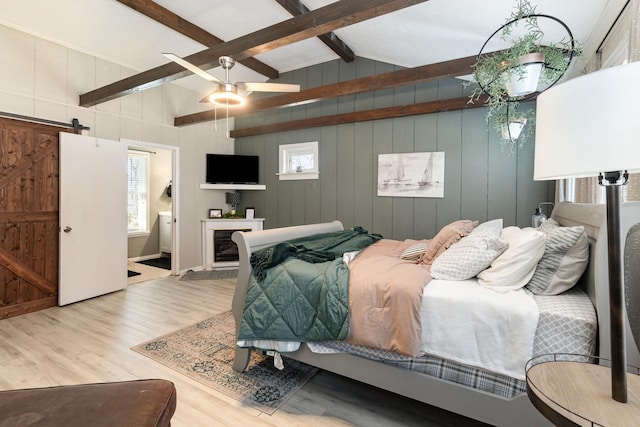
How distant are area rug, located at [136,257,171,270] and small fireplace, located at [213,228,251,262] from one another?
97cm

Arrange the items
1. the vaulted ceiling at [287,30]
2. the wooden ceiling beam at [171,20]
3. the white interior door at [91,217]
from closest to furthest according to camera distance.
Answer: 1. the vaulted ceiling at [287,30]
2. the wooden ceiling beam at [171,20]
3. the white interior door at [91,217]

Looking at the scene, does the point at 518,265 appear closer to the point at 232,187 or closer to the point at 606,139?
the point at 606,139

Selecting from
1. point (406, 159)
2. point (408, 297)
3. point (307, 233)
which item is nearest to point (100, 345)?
point (307, 233)

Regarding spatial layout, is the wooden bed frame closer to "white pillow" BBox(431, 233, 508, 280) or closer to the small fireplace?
"white pillow" BBox(431, 233, 508, 280)

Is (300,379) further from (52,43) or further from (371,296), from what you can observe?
(52,43)

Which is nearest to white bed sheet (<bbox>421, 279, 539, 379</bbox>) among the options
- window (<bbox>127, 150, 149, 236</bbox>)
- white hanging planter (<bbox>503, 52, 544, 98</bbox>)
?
white hanging planter (<bbox>503, 52, 544, 98</bbox>)

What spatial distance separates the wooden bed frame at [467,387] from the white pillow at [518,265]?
0.23 metres

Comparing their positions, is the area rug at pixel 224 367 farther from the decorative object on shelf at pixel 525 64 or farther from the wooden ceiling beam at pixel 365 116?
the wooden ceiling beam at pixel 365 116

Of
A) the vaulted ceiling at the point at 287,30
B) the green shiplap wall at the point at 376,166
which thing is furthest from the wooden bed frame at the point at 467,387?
the green shiplap wall at the point at 376,166

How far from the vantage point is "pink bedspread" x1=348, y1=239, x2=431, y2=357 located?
161 cm

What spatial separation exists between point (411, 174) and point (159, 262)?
516 centimetres

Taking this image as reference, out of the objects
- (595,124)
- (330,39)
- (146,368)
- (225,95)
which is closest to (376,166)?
(330,39)

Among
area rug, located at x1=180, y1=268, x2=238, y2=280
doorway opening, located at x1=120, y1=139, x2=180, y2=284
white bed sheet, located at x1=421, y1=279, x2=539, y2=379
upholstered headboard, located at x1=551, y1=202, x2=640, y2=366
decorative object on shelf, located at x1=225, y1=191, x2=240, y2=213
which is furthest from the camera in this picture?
doorway opening, located at x1=120, y1=139, x2=180, y2=284

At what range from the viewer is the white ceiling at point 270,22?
232cm
